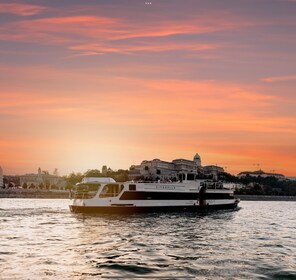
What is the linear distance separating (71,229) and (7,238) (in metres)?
9.61

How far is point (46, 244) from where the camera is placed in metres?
37.6

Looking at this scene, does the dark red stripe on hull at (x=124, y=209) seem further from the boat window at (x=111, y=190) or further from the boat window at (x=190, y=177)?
the boat window at (x=190, y=177)

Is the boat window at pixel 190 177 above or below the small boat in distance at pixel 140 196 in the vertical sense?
above

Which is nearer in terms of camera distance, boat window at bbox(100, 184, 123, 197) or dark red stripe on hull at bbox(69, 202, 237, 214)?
dark red stripe on hull at bbox(69, 202, 237, 214)

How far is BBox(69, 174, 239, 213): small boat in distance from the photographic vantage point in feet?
242

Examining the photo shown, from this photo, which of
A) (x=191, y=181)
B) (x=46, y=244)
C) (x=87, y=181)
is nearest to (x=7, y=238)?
(x=46, y=244)

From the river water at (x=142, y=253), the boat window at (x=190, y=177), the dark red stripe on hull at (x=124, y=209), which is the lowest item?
the river water at (x=142, y=253)

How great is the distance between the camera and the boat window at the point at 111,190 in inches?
2993

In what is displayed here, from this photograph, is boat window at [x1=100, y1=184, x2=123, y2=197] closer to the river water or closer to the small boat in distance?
the small boat in distance

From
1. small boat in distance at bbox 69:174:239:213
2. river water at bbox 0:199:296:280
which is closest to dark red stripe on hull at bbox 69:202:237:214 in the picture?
small boat in distance at bbox 69:174:239:213

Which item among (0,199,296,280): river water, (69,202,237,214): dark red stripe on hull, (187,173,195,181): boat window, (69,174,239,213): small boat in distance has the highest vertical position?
(187,173,195,181): boat window

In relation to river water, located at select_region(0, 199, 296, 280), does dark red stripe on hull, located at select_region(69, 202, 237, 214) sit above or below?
above

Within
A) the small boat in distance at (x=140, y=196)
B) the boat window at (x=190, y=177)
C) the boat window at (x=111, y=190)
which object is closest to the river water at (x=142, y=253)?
the small boat in distance at (x=140, y=196)

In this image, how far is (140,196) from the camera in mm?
77125
